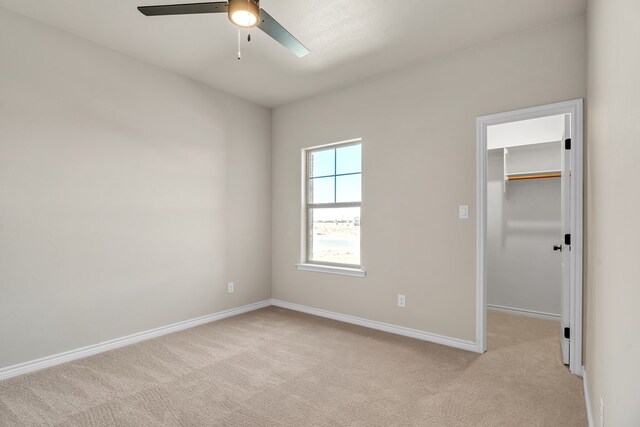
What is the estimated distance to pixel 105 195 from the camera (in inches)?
115

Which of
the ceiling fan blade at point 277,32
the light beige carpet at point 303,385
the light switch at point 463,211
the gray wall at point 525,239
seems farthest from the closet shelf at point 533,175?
the ceiling fan blade at point 277,32

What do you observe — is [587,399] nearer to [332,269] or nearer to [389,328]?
[389,328]

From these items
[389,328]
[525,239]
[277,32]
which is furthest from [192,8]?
[525,239]

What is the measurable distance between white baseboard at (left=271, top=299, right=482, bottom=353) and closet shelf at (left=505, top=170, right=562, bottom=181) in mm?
2194

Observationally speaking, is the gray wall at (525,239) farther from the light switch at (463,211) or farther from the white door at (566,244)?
the light switch at (463,211)

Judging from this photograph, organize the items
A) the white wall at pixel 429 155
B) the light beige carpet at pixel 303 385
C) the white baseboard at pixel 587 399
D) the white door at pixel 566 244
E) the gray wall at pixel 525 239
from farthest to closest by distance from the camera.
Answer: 1. the gray wall at pixel 525 239
2. the white wall at pixel 429 155
3. the white door at pixel 566 244
4. the light beige carpet at pixel 303 385
5. the white baseboard at pixel 587 399

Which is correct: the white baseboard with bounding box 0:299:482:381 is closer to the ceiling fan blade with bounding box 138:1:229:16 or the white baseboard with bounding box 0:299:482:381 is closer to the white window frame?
the white window frame

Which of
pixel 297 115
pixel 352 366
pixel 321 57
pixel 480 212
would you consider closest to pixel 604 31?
pixel 480 212

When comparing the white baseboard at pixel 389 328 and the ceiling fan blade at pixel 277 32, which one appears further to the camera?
the white baseboard at pixel 389 328

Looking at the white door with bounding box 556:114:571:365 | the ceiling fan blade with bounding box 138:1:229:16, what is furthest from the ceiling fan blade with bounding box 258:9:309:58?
the white door with bounding box 556:114:571:365

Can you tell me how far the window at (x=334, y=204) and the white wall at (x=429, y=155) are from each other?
213 mm

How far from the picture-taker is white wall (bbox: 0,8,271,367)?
2.47 meters

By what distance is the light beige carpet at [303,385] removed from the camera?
Result: 6.35 feet

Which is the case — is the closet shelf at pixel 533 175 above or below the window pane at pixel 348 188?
above
